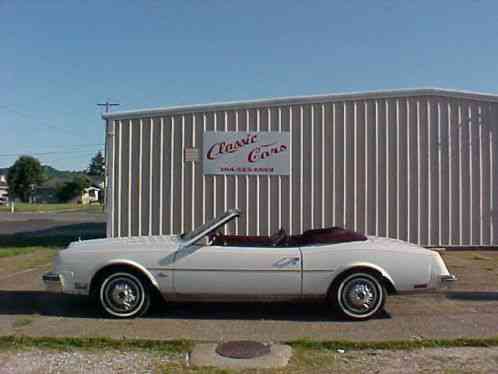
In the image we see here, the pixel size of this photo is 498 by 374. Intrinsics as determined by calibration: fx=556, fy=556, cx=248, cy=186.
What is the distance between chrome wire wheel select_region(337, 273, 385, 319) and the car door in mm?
551

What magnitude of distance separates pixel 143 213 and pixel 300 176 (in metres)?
3.78

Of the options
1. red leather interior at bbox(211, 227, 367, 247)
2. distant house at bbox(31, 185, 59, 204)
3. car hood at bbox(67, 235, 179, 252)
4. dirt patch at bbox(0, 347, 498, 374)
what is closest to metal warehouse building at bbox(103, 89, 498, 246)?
red leather interior at bbox(211, 227, 367, 247)

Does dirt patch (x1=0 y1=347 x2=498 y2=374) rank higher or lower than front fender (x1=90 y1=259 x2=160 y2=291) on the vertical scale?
lower

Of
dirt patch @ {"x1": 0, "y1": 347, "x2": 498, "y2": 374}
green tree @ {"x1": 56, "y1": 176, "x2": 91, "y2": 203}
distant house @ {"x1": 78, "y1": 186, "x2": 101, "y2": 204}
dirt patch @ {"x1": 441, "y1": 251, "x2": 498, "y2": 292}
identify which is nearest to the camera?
dirt patch @ {"x1": 0, "y1": 347, "x2": 498, "y2": 374}

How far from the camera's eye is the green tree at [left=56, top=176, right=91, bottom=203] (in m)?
93.7

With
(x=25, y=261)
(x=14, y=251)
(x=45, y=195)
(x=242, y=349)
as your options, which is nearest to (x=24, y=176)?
(x=45, y=195)

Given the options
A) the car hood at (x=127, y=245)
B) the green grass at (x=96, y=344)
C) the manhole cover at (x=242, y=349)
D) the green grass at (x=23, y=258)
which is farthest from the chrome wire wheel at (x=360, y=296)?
the green grass at (x=23, y=258)

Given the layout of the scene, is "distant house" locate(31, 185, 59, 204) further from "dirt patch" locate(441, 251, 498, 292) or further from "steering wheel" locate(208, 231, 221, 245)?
"steering wheel" locate(208, 231, 221, 245)

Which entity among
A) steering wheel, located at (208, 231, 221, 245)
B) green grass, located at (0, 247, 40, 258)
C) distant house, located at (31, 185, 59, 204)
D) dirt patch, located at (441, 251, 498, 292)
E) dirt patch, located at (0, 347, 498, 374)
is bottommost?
dirt patch, located at (0, 347, 498, 374)

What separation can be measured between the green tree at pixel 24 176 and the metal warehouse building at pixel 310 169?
269ft

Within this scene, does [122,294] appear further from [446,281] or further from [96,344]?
[446,281]

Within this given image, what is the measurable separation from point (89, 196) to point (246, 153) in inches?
3788

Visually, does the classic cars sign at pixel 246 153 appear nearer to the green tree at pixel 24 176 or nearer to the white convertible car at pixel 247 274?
the white convertible car at pixel 247 274

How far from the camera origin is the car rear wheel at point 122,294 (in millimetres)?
6543
